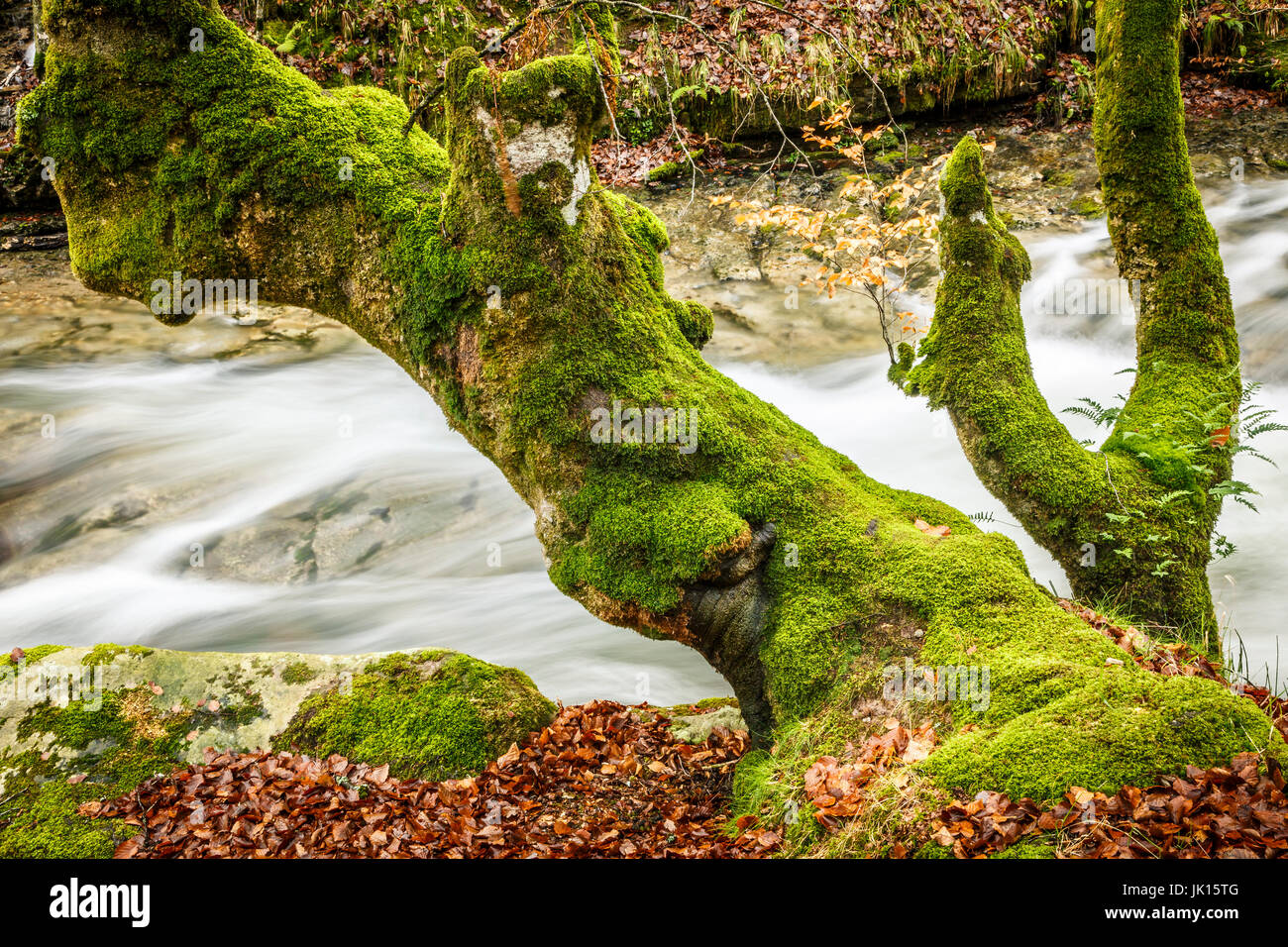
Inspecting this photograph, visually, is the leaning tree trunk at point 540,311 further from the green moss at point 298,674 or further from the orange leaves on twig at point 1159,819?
the green moss at point 298,674

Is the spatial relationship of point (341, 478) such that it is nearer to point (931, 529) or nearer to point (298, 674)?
point (298, 674)

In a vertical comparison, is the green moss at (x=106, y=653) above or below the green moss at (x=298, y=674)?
above

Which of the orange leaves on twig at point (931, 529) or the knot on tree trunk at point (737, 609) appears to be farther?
the orange leaves on twig at point (931, 529)

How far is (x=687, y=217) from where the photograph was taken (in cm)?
1465

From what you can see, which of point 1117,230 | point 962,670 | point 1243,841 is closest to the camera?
point 1243,841

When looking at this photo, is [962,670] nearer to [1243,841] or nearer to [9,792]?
[1243,841]

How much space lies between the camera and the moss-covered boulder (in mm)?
4844

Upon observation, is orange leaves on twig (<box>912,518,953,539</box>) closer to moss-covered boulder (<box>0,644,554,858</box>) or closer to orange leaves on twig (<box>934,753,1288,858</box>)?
orange leaves on twig (<box>934,753,1288,858</box>)

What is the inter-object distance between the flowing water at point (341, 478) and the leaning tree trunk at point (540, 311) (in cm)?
384

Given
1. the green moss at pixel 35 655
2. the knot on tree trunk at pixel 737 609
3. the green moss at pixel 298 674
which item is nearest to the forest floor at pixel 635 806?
the green moss at pixel 298 674

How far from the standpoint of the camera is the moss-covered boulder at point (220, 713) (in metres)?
4.84

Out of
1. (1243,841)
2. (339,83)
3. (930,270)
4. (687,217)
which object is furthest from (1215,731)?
(339,83)

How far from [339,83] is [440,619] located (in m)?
9.58

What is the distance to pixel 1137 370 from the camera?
6352 mm
